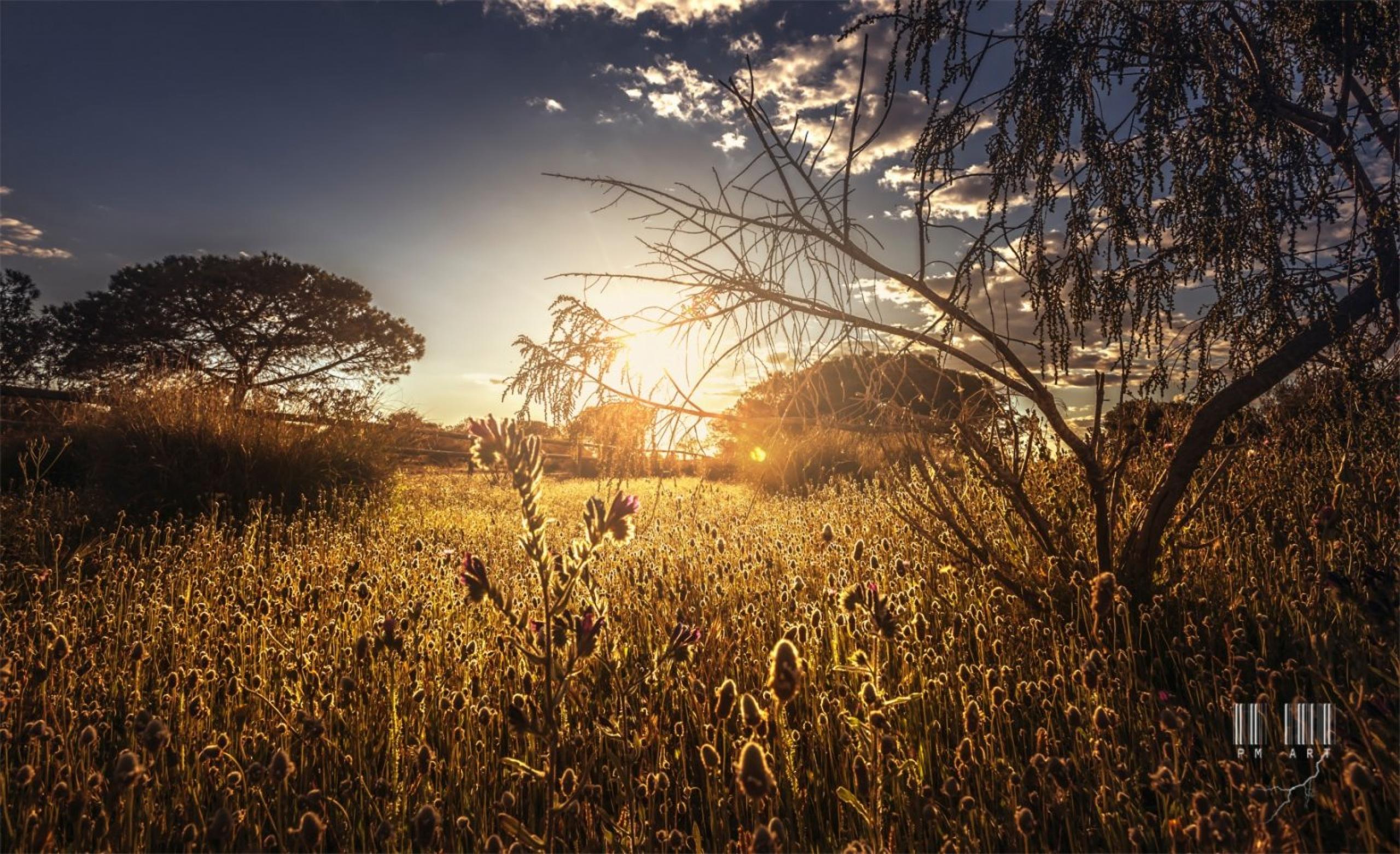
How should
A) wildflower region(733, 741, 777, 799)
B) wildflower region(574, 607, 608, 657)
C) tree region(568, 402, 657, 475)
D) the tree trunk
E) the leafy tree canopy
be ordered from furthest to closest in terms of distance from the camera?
the leafy tree canopy, tree region(568, 402, 657, 475), the tree trunk, wildflower region(574, 607, 608, 657), wildflower region(733, 741, 777, 799)

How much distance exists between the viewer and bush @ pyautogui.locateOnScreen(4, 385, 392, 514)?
8.28 m

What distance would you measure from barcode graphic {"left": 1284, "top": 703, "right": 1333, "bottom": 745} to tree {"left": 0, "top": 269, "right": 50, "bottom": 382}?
3546cm

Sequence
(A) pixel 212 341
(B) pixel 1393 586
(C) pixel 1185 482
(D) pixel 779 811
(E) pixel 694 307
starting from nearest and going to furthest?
(D) pixel 779 811 → (B) pixel 1393 586 → (C) pixel 1185 482 → (E) pixel 694 307 → (A) pixel 212 341

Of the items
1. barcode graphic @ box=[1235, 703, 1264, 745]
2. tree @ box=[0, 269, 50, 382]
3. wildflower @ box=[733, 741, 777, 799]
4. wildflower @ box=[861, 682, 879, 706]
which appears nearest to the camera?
wildflower @ box=[733, 741, 777, 799]

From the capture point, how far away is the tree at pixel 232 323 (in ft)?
86.5

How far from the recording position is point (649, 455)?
3.22 m

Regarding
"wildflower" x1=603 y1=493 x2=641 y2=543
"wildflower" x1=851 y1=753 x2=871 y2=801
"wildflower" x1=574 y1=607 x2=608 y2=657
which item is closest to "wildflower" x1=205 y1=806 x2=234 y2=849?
"wildflower" x1=574 y1=607 x2=608 y2=657

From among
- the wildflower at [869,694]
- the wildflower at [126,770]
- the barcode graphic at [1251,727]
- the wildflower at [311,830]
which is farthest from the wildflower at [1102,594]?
the wildflower at [126,770]

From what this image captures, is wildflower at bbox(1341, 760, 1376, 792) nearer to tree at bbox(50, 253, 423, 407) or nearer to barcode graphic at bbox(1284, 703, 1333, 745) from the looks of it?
barcode graphic at bbox(1284, 703, 1333, 745)

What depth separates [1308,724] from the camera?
6.56 ft

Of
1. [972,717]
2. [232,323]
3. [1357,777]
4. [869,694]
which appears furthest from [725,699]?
[232,323]

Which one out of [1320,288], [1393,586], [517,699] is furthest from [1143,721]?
[1320,288]

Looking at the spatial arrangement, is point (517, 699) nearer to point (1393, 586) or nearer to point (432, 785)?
point (432, 785)

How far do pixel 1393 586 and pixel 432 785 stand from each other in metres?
3.28
